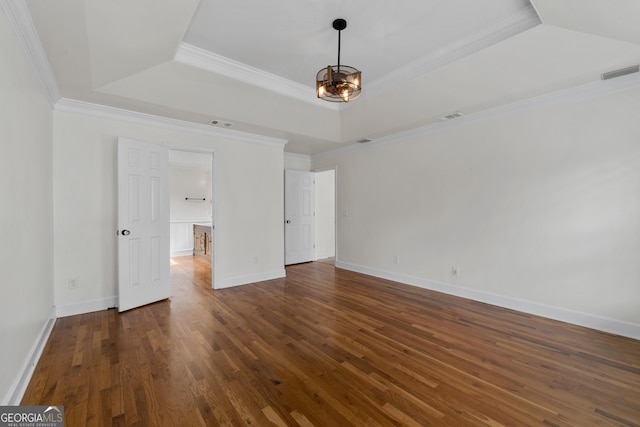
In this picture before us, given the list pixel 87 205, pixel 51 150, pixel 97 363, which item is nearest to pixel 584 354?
pixel 97 363

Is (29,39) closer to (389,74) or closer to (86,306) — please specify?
(86,306)

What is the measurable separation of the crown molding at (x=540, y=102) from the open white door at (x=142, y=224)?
3.85 meters

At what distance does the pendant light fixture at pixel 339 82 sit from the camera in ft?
8.39

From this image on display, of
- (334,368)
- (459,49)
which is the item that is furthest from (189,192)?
(459,49)

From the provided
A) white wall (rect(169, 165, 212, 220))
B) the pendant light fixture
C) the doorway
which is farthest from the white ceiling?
white wall (rect(169, 165, 212, 220))

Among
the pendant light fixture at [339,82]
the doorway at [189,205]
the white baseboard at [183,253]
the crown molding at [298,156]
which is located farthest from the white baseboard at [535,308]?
the white baseboard at [183,253]

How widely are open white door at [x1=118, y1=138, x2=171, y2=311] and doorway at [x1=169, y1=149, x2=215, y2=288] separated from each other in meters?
3.07

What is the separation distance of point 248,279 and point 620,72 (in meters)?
5.37

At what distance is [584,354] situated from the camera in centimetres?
248

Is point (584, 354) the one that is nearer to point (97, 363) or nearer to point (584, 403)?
point (584, 403)

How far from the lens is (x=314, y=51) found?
3291 mm

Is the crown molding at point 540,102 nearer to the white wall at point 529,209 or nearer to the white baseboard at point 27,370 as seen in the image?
the white wall at point 529,209

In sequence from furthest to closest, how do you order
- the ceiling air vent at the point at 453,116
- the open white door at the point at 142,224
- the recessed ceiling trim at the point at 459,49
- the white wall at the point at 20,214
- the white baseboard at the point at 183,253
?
the white baseboard at the point at 183,253 < the ceiling air vent at the point at 453,116 < the open white door at the point at 142,224 < the recessed ceiling trim at the point at 459,49 < the white wall at the point at 20,214

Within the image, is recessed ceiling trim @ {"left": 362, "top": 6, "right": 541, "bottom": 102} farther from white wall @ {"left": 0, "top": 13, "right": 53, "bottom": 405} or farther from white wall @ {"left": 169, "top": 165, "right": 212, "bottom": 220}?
white wall @ {"left": 169, "top": 165, "right": 212, "bottom": 220}
